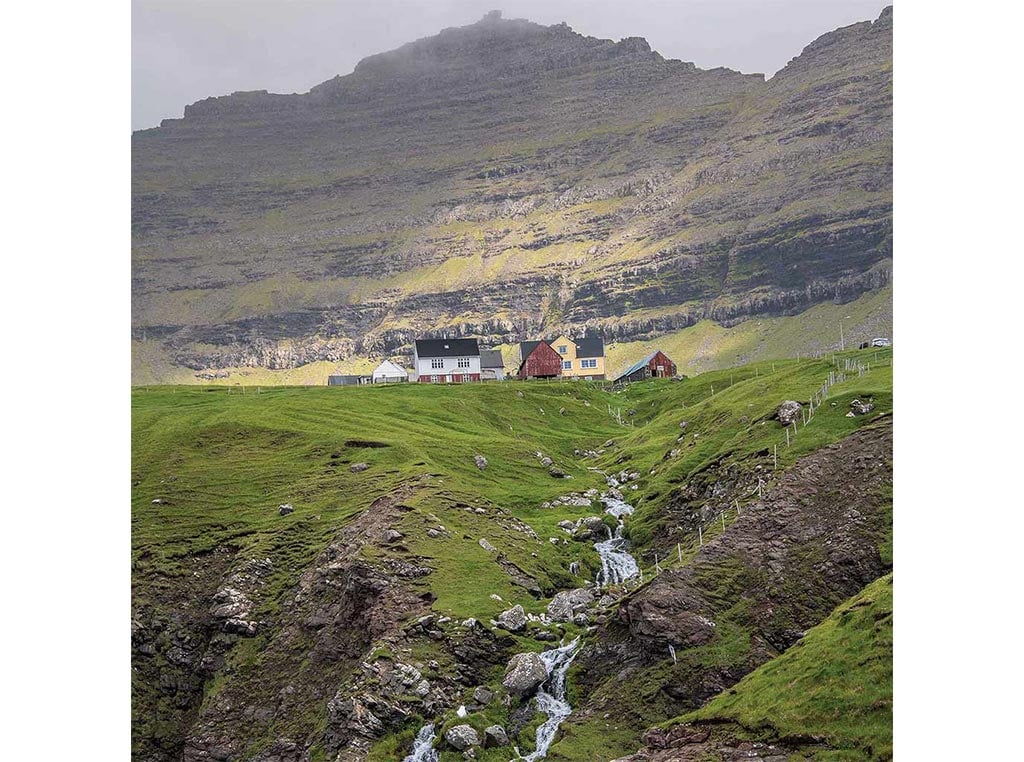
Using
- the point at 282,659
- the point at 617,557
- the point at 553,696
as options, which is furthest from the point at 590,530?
the point at 282,659

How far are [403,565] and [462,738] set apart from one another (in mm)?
17506

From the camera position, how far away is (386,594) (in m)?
67.1

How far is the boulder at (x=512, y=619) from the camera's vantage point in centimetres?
6322

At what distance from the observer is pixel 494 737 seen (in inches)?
2126

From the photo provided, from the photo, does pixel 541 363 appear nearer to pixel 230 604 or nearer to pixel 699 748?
pixel 230 604

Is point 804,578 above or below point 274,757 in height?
above

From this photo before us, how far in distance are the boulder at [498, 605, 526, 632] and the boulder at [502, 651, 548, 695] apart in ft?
13.0

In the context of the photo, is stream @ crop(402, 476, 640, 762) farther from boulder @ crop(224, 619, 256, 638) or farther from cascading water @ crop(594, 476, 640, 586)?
boulder @ crop(224, 619, 256, 638)

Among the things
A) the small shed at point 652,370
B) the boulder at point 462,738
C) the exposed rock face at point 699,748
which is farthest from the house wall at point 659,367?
the exposed rock face at point 699,748

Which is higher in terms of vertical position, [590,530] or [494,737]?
[590,530]

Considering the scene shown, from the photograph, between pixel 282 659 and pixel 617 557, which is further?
pixel 617 557

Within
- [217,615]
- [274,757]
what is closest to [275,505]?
[217,615]

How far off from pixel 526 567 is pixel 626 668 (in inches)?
597
